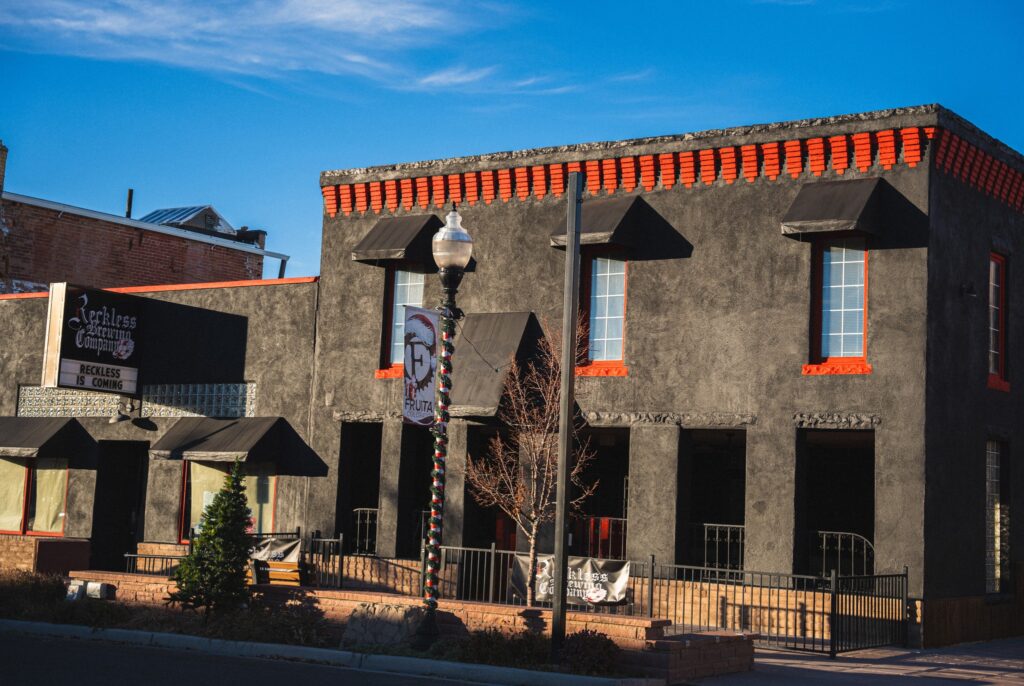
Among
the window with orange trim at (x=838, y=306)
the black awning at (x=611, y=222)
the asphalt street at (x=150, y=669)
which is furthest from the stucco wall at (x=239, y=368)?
the window with orange trim at (x=838, y=306)

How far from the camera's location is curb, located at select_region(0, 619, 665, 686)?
14.7 metres

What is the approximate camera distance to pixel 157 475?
28172mm

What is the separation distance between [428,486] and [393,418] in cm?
177

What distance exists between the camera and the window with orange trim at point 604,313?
76.3 ft

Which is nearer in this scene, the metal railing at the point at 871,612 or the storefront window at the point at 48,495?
the metal railing at the point at 871,612

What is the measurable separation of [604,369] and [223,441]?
8552mm

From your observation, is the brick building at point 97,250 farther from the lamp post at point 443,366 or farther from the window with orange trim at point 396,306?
the lamp post at point 443,366

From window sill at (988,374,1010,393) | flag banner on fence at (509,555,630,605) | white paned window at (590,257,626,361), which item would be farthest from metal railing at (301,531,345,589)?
window sill at (988,374,1010,393)

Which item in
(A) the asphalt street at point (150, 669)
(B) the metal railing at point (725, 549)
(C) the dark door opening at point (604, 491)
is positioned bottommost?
(A) the asphalt street at point (150, 669)

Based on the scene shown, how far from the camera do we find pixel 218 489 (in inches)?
1067

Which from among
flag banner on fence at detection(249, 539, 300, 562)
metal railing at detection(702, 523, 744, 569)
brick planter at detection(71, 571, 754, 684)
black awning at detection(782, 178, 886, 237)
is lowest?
brick planter at detection(71, 571, 754, 684)

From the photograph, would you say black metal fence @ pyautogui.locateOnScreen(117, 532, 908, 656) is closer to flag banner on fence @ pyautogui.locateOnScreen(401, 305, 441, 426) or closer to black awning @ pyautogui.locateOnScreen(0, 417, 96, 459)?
flag banner on fence @ pyautogui.locateOnScreen(401, 305, 441, 426)

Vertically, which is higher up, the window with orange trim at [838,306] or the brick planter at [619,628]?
the window with orange trim at [838,306]

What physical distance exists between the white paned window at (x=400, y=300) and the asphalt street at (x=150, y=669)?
9.72 m
